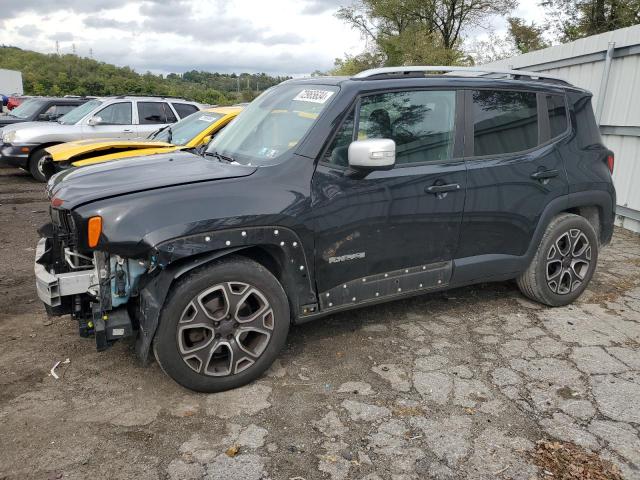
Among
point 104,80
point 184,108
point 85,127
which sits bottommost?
point 85,127

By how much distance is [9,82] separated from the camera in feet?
142

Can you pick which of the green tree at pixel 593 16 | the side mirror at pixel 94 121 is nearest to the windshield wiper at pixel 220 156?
the side mirror at pixel 94 121

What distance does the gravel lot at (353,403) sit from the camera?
2555 millimetres

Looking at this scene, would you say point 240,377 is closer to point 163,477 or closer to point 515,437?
point 163,477

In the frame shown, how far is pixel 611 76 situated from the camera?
7547mm

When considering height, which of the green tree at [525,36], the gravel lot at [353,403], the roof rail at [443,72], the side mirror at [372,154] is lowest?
the gravel lot at [353,403]

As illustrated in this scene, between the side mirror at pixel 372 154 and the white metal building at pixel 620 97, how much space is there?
18.4 ft

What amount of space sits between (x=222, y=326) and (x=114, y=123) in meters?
9.04

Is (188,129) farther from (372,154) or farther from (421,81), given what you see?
(372,154)

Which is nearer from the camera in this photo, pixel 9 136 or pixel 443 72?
pixel 443 72

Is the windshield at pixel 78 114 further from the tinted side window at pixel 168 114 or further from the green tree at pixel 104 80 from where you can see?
the green tree at pixel 104 80

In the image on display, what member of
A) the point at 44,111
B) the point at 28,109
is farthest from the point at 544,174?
the point at 28,109

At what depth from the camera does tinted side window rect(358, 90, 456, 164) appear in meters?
3.51

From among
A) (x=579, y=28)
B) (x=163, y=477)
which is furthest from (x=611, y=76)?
(x=579, y=28)
